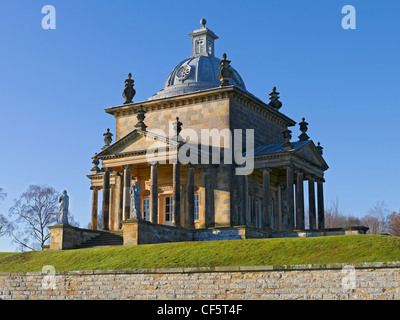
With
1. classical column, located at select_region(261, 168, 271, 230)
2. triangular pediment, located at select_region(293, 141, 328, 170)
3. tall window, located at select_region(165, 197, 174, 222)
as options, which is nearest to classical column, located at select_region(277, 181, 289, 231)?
triangular pediment, located at select_region(293, 141, 328, 170)

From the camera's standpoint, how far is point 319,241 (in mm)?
23953

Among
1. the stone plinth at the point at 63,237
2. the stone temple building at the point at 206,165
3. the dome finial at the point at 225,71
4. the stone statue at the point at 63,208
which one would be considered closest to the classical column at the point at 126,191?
the stone temple building at the point at 206,165

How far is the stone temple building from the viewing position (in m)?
36.7

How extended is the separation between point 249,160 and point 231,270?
60.0 feet

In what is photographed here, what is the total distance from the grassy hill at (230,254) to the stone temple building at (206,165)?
18.9 feet

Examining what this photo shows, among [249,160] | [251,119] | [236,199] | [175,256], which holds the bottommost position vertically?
[175,256]

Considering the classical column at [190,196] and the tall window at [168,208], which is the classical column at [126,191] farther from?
the classical column at [190,196]

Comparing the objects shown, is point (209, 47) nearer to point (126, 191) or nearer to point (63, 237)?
point (126, 191)

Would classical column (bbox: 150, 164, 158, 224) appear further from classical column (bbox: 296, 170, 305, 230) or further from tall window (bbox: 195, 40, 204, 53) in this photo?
tall window (bbox: 195, 40, 204, 53)

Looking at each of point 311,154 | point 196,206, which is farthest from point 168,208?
point 311,154

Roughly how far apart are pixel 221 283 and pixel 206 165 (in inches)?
694

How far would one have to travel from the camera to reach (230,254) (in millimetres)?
23781
